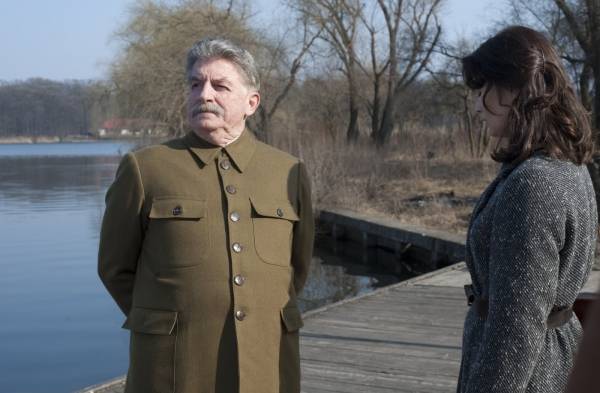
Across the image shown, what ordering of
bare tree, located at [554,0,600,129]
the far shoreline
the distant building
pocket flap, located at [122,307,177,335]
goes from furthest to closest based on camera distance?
the far shoreline, the distant building, bare tree, located at [554,0,600,129], pocket flap, located at [122,307,177,335]

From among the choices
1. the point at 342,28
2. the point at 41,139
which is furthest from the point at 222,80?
the point at 41,139

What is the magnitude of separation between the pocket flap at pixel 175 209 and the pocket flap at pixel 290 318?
0.41 meters

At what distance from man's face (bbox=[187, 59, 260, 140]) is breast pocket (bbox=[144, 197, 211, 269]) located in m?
0.26

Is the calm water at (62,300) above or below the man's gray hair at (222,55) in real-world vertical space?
below

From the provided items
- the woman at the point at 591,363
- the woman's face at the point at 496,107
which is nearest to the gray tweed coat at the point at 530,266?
the woman's face at the point at 496,107

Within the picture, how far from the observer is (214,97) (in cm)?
251

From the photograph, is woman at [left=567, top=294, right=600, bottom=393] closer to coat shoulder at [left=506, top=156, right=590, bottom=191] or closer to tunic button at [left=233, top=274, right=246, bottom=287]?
coat shoulder at [left=506, top=156, right=590, bottom=191]

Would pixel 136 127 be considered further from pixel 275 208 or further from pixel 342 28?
pixel 275 208

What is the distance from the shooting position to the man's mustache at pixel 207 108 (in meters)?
2.50

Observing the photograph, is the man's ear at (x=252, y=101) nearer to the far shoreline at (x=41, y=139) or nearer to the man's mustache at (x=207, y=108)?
the man's mustache at (x=207, y=108)

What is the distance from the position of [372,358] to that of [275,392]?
2968mm

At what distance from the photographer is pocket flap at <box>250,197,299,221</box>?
100 inches

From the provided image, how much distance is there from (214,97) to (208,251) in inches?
18.8

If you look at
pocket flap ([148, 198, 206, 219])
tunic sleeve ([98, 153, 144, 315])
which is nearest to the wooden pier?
tunic sleeve ([98, 153, 144, 315])
